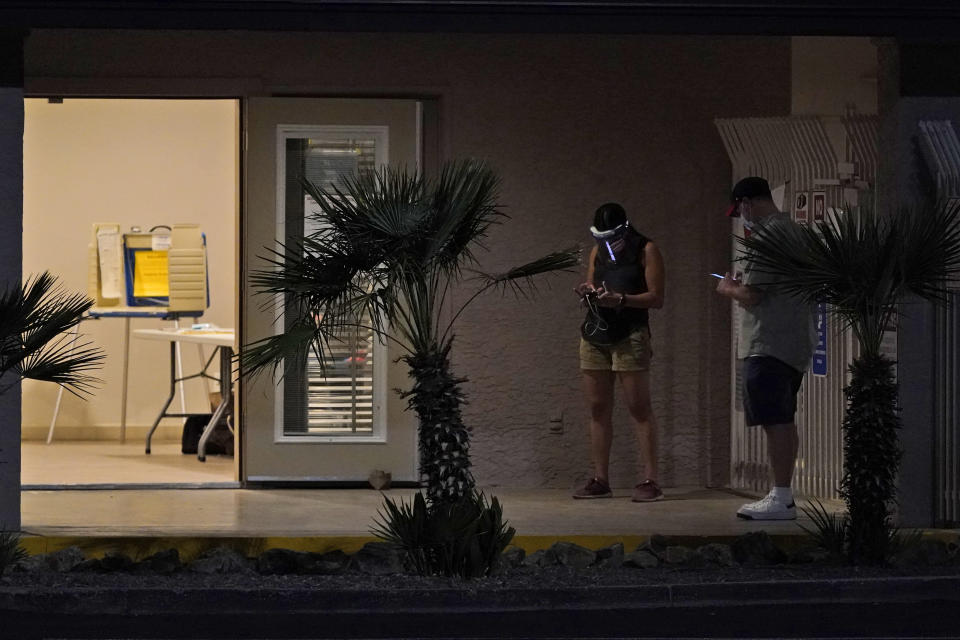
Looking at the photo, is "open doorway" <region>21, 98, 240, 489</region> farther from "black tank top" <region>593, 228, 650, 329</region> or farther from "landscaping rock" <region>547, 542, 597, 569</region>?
"landscaping rock" <region>547, 542, 597, 569</region>

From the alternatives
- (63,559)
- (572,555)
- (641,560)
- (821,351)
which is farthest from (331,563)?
(821,351)

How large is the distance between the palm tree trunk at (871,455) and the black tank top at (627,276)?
82.8 inches

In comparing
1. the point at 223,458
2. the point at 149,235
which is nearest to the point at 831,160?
the point at 223,458

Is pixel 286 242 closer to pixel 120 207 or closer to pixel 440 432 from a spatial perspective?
pixel 440 432

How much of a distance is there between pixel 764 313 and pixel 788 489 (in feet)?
3.28

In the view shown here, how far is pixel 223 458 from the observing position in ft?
41.3

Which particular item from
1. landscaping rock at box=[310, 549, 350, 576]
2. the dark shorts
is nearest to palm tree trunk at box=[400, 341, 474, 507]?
landscaping rock at box=[310, 549, 350, 576]

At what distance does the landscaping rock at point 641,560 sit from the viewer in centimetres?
798

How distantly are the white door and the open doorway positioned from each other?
3691 mm

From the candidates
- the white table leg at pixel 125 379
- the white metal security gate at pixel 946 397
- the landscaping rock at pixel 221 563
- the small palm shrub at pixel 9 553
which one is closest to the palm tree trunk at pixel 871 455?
the white metal security gate at pixel 946 397

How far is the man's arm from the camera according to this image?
29.4 feet

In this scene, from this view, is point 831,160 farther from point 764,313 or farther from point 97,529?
point 97,529

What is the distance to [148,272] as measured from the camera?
13656mm

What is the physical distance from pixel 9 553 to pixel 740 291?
4.10 meters
